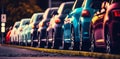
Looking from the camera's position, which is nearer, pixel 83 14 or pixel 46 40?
pixel 83 14

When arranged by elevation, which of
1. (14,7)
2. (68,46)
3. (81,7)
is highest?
(14,7)

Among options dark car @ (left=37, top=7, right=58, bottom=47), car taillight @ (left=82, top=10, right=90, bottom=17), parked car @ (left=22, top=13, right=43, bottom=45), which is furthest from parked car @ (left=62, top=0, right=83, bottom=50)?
parked car @ (left=22, top=13, right=43, bottom=45)

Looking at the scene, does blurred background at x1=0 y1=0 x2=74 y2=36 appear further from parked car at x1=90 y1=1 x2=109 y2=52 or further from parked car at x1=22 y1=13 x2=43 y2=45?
parked car at x1=90 y1=1 x2=109 y2=52

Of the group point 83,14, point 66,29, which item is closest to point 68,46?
point 66,29

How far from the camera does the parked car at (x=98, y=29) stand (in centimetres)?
1514

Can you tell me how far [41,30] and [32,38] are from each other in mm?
3357

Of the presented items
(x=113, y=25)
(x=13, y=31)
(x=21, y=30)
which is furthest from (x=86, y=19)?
(x=13, y=31)

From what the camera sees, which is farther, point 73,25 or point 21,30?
point 21,30

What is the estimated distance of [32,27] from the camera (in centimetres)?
2834

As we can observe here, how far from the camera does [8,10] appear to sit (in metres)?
53.9

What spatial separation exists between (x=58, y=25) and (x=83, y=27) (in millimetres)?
4676

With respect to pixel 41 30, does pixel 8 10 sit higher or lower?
higher

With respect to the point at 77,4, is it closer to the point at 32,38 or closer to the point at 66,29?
the point at 66,29

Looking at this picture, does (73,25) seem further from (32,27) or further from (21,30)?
(21,30)
